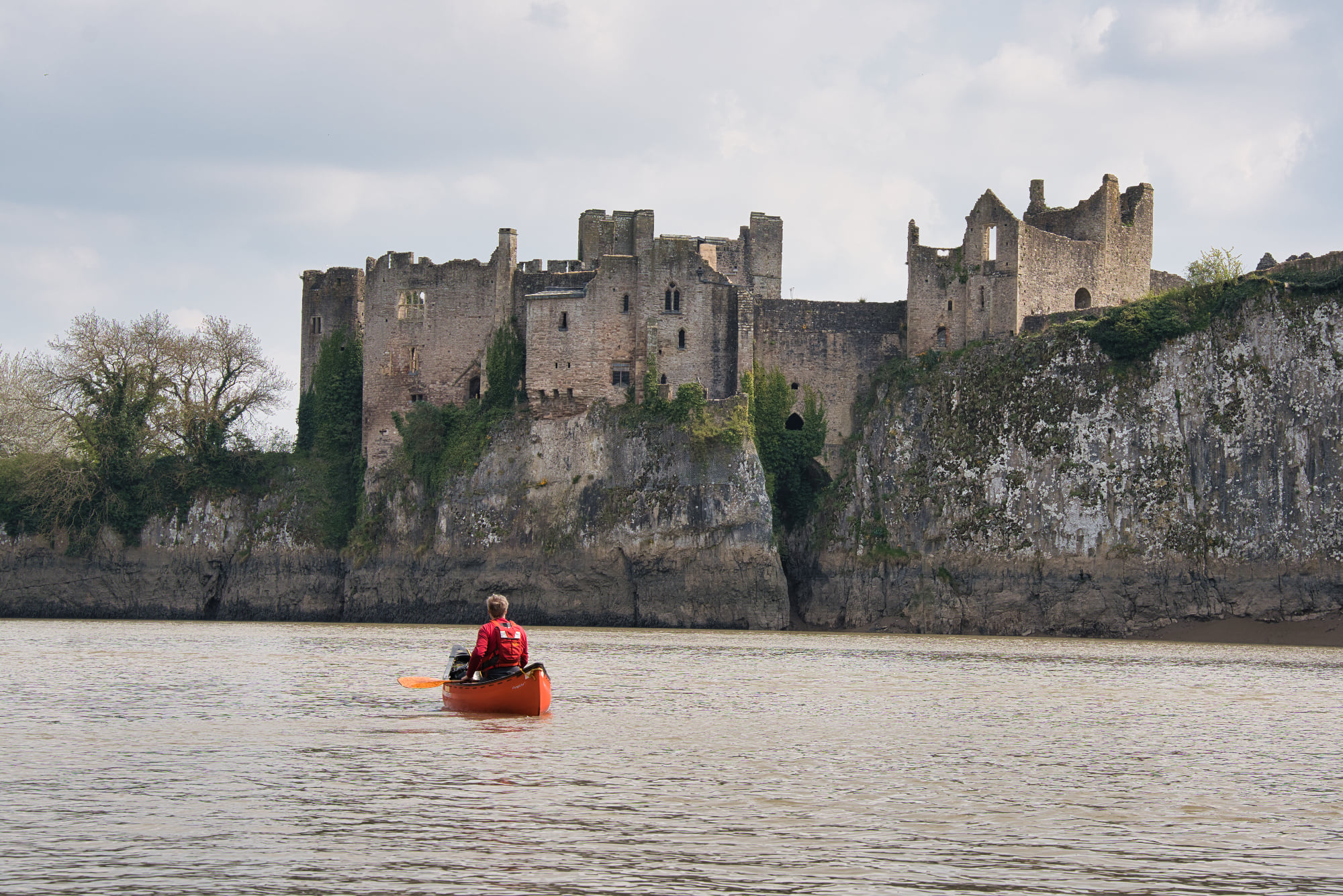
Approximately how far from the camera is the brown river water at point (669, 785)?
14.3 meters

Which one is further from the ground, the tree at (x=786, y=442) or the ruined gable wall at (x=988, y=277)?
the ruined gable wall at (x=988, y=277)

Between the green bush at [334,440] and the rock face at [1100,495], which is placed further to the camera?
the green bush at [334,440]

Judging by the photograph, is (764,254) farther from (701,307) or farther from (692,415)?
(692,415)

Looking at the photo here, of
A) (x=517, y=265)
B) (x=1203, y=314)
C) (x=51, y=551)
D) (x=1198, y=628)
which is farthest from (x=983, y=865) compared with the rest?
(x=51, y=551)

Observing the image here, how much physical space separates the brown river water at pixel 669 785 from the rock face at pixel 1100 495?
23.6 metres

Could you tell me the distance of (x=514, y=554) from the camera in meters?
64.4

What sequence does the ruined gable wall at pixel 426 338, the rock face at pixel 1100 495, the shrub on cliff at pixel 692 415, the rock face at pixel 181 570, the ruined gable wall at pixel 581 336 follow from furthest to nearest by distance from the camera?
the ruined gable wall at pixel 426 338, the rock face at pixel 181 570, the ruined gable wall at pixel 581 336, the shrub on cliff at pixel 692 415, the rock face at pixel 1100 495

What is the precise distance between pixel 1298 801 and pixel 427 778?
32.8ft

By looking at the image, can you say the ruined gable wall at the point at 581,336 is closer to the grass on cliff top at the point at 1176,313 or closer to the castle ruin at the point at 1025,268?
the castle ruin at the point at 1025,268

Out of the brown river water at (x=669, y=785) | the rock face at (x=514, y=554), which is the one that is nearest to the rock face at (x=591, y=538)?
the rock face at (x=514, y=554)

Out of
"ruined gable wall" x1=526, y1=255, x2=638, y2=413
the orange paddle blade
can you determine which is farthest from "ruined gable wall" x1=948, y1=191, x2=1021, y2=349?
the orange paddle blade

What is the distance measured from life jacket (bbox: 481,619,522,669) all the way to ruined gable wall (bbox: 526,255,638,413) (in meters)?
40.1

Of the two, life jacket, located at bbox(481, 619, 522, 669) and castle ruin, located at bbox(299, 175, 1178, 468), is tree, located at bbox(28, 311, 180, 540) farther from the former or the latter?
life jacket, located at bbox(481, 619, 522, 669)

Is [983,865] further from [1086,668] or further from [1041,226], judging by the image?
[1041,226]
